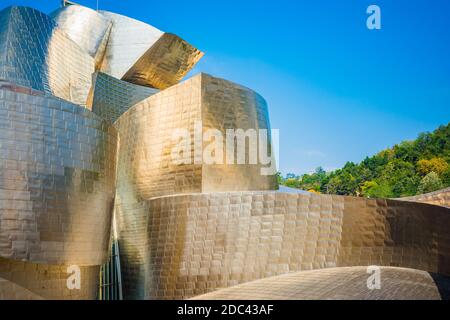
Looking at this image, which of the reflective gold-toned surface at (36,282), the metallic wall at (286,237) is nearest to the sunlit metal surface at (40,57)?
the reflective gold-toned surface at (36,282)

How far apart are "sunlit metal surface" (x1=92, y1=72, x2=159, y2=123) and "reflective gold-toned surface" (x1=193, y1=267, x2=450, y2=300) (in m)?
7.05

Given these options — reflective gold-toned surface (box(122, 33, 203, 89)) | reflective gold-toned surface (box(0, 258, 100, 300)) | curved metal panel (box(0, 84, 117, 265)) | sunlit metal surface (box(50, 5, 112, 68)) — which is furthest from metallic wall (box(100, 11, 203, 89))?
reflective gold-toned surface (box(0, 258, 100, 300))

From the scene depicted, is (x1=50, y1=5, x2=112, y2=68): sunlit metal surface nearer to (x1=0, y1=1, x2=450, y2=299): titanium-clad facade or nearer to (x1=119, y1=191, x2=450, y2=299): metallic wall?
(x1=0, y1=1, x2=450, y2=299): titanium-clad facade

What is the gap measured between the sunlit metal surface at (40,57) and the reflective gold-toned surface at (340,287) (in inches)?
326

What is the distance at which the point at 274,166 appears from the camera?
13.5m

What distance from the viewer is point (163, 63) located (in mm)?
17141

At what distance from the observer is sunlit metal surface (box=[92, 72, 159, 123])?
14.4 meters

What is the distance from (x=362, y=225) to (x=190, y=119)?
184 inches

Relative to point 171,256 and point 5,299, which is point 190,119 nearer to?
point 171,256

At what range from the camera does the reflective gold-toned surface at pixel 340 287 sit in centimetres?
812

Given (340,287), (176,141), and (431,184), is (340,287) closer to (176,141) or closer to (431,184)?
(176,141)

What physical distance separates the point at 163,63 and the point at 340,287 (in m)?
11.1

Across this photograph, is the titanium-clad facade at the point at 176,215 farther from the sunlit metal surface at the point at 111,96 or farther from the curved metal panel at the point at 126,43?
the curved metal panel at the point at 126,43

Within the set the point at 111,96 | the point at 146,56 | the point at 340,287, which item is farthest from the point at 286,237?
the point at 146,56
